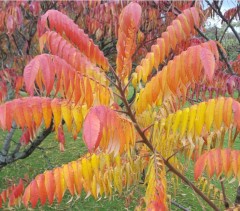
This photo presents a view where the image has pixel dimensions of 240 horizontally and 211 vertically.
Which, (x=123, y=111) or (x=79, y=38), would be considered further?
(x=79, y=38)

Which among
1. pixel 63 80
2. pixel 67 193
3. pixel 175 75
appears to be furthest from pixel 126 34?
pixel 67 193

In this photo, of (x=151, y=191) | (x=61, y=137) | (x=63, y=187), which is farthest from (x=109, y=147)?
(x=61, y=137)

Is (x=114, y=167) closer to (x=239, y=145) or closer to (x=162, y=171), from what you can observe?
(x=162, y=171)

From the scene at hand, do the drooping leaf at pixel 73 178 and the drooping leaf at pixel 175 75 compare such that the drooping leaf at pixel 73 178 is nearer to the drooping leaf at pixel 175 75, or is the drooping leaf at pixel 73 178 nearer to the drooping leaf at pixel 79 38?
the drooping leaf at pixel 175 75

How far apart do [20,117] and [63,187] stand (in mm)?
459

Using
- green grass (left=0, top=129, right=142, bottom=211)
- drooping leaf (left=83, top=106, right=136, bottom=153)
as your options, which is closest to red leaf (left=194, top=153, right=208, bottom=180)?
drooping leaf (left=83, top=106, right=136, bottom=153)

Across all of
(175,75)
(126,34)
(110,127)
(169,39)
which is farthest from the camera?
(169,39)

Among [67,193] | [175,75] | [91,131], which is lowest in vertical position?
[67,193]

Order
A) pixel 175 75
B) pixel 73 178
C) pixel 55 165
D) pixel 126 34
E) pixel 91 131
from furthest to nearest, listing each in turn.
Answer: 1. pixel 55 165
2. pixel 73 178
3. pixel 126 34
4. pixel 175 75
5. pixel 91 131

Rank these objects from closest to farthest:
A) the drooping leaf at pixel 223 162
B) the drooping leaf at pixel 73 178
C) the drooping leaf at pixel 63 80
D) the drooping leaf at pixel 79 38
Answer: the drooping leaf at pixel 63 80
the drooping leaf at pixel 223 162
the drooping leaf at pixel 73 178
the drooping leaf at pixel 79 38

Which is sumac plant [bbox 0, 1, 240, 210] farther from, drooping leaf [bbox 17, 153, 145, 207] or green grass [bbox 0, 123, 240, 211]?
green grass [bbox 0, 123, 240, 211]

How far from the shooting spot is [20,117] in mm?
1663

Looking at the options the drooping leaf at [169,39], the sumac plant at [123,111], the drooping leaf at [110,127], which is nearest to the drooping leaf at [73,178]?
the sumac plant at [123,111]

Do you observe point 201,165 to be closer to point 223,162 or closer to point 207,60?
point 223,162
